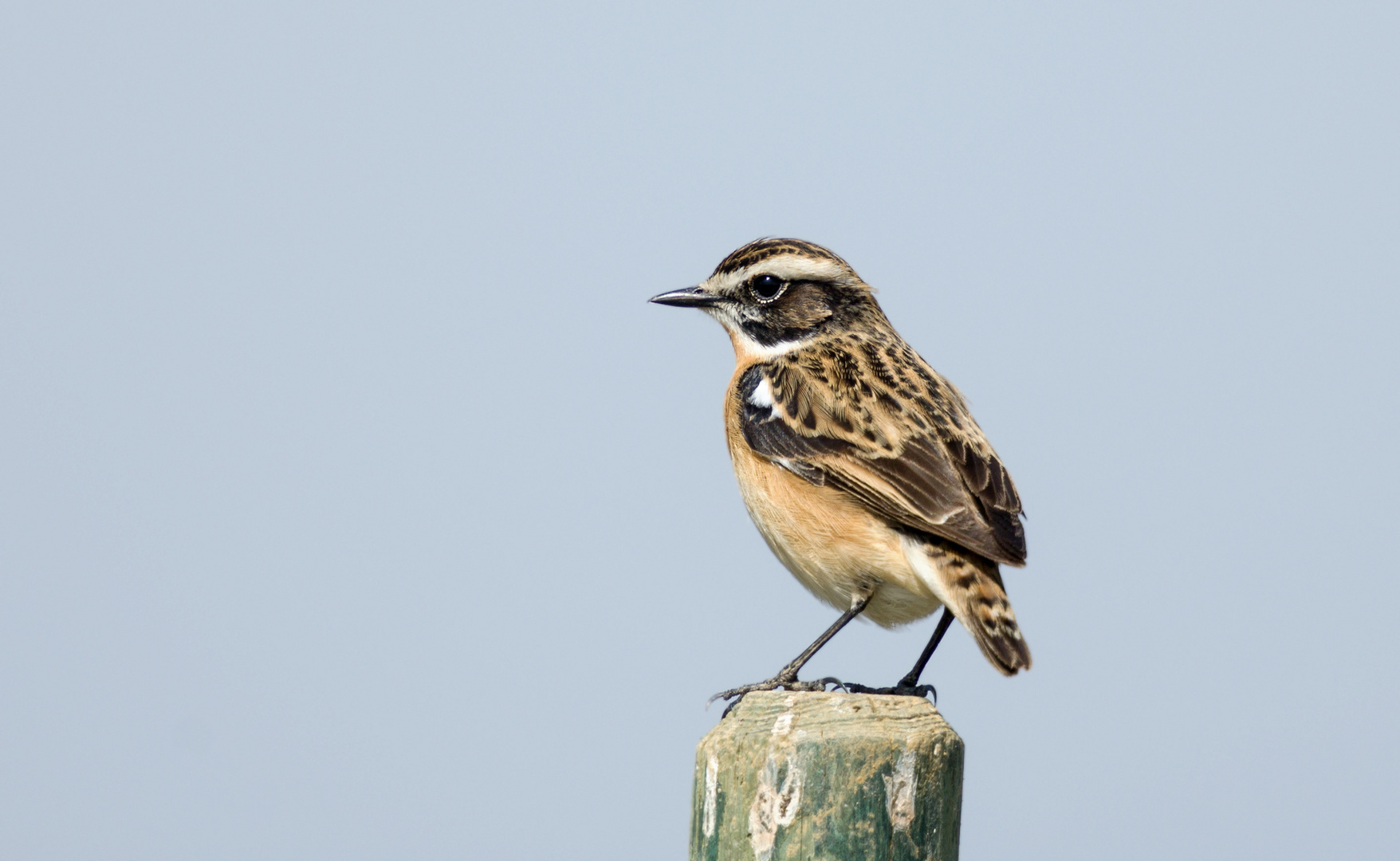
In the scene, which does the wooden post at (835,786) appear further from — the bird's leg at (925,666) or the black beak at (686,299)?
the black beak at (686,299)

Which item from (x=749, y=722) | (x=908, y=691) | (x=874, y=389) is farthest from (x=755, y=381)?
(x=749, y=722)

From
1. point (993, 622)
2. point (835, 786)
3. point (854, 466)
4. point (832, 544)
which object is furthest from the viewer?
point (854, 466)

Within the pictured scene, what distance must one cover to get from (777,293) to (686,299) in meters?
0.57

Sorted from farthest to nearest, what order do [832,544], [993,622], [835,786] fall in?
[832,544], [993,622], [835,786]

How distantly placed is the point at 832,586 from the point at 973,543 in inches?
37.0

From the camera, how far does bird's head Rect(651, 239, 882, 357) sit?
8703 mm

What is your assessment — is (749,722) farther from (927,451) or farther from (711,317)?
(711,317)

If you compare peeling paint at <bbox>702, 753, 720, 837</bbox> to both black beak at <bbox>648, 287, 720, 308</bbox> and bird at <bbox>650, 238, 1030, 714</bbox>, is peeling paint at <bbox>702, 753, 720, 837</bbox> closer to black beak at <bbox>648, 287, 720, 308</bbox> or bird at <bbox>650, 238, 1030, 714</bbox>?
bird at <bbox>650, 238, 1030, 714</bbox>

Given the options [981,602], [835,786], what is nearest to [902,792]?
[835,786]

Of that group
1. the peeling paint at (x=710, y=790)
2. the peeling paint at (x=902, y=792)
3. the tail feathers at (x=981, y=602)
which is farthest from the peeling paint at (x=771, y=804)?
the tail feathers at (x=981, y=602)

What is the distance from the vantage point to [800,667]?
7.11 m

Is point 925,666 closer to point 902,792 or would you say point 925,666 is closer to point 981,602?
point 981,602

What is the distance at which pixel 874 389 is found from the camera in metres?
7.90

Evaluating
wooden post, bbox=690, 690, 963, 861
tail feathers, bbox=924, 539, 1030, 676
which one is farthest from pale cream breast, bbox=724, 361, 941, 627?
wooden post, bbox=690, 690, 963, 861
